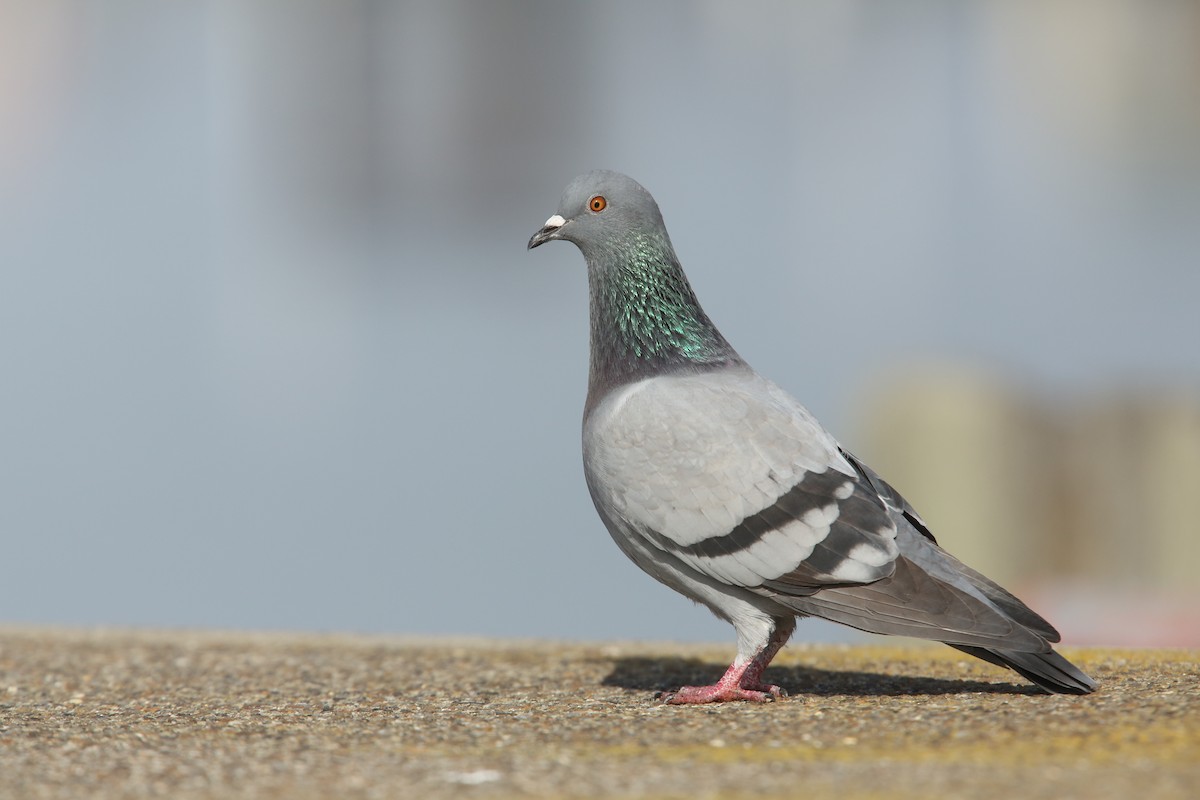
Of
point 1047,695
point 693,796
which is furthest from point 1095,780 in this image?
point 1047,695

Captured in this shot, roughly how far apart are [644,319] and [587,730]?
1690mm

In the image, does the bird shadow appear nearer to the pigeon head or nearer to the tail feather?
the tail feather

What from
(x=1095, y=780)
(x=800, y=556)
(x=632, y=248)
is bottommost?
(x=1095, y=780)

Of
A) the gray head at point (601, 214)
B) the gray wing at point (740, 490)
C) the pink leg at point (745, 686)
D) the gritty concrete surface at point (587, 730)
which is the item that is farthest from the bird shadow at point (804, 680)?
the gray head at point (601, 214)

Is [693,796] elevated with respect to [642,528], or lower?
lower

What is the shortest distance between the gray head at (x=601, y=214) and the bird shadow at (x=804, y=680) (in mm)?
1759

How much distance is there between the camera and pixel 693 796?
136 inches

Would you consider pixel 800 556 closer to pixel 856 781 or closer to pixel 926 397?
pixel 856 781

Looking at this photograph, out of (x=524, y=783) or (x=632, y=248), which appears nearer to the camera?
(x=524, y=783)

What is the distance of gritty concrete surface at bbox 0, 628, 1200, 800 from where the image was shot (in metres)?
3.61

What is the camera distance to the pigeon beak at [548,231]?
18.8 feet

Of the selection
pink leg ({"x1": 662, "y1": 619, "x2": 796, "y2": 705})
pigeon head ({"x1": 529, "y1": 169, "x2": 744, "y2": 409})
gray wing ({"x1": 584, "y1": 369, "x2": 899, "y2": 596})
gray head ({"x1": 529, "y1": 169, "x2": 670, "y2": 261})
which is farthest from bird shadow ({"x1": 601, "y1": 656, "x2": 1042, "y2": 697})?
gray head ({"x1": 529, "y1": 169, "x2": 670, "y2": 261})

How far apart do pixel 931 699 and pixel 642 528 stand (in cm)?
113

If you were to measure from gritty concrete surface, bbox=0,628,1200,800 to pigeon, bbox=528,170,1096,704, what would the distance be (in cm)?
24
